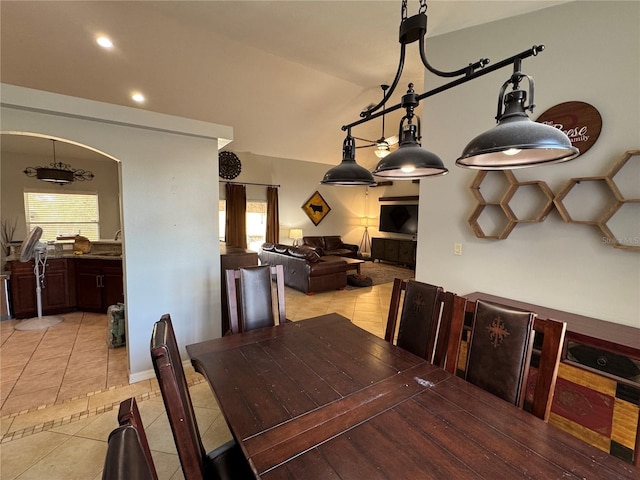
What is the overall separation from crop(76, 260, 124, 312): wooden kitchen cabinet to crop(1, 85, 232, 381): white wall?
1.94m

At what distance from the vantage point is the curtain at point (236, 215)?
688 centimetres

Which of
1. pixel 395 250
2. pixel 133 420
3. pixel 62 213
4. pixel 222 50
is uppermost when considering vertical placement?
pixel 222 50

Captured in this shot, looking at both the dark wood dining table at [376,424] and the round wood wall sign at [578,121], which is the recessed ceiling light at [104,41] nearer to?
the dark wood dining table at [376,424]

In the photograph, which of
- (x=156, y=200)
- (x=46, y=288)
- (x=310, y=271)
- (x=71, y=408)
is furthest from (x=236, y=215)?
(x=71, y=408)

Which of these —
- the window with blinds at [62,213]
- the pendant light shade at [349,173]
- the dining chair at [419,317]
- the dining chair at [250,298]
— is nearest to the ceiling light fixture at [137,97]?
the window with blinds at [62,213]

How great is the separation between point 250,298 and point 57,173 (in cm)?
430

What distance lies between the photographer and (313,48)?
3238mm

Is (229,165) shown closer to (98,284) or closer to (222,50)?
(222,50)

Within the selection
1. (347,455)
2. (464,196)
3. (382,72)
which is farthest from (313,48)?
(347,455)

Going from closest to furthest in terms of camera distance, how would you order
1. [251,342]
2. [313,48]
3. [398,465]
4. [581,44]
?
[398,465]
[251,342]
[581,44]
[313,48]

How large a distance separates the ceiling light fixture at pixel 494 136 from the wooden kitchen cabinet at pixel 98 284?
13.9ft

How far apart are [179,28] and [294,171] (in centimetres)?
482

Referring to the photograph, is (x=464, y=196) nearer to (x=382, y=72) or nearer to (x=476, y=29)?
(x=476, y=29)

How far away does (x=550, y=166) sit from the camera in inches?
86.3
